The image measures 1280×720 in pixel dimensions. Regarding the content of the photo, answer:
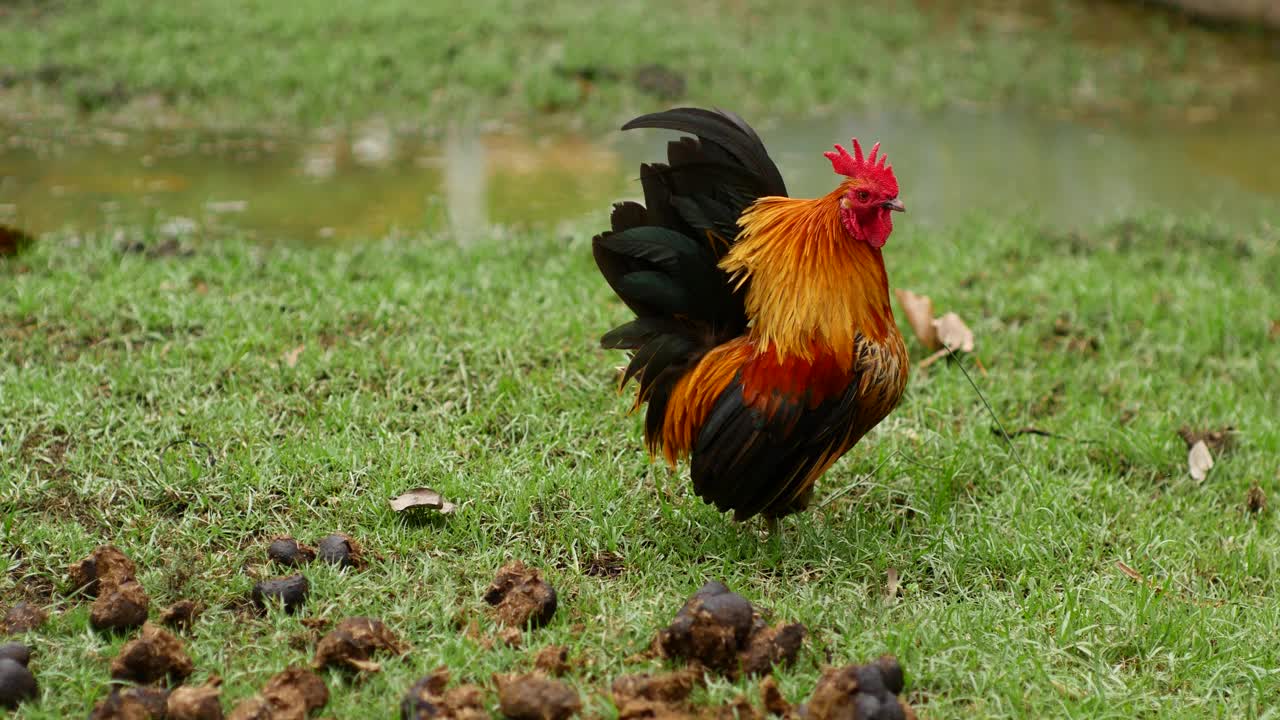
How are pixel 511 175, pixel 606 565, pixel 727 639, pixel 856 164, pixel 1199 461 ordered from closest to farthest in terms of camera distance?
1. pixel 727 639
2. pixel 856 164
3. pixel 606 565
4. pixel 1199 461
5. pixel 511 175

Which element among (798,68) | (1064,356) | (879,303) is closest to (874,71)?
(798,68)

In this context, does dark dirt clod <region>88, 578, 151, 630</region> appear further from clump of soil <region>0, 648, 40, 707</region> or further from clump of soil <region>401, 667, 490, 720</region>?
clump of soil <region>401, 667, 490, 720</region>

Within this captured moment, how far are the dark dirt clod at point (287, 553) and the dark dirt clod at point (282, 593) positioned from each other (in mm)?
143

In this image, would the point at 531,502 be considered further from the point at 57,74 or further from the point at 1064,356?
the point at 57,74

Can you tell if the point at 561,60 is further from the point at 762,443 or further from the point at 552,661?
the point at 552,661

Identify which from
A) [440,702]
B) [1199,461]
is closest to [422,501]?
[440,702]

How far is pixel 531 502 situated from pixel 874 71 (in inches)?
281

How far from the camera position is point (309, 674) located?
100 inches

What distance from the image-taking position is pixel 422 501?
10.9 ft

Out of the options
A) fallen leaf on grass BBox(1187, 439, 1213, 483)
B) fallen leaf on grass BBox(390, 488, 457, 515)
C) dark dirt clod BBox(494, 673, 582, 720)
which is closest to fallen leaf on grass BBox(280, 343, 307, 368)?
fallen leaf on grass BBox(390, 488, 457, 515)

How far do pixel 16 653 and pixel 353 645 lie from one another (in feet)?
2.50

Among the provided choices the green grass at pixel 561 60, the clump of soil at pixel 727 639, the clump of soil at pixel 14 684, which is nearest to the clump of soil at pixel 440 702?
the clump of soil at pixel 727 639

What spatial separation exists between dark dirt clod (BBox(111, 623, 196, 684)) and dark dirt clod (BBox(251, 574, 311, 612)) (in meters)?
0.31

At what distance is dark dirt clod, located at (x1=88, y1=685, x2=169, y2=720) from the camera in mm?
2381
